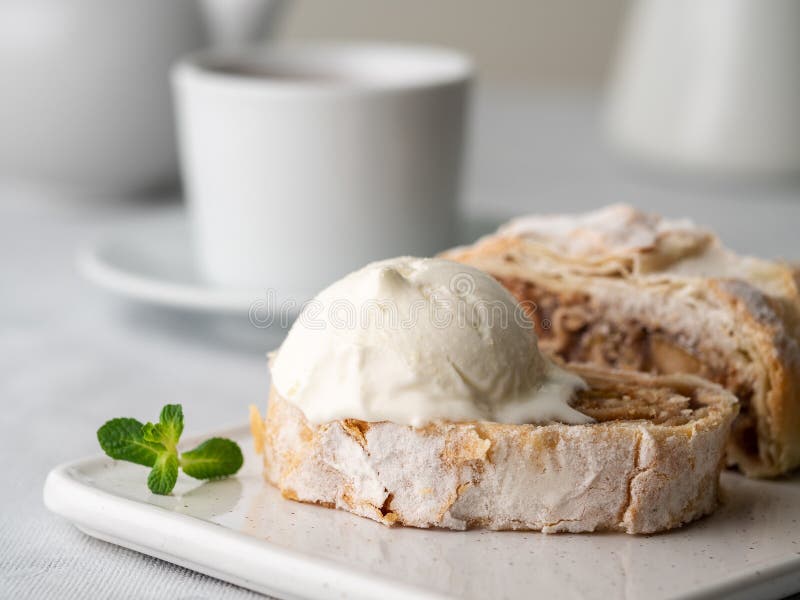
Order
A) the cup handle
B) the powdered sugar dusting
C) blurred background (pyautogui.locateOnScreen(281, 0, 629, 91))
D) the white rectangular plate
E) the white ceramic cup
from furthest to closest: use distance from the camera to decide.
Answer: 1. blurred background (pyautogui.locateOnScreen(281, 0, 629, 91))
2. the cup handle
3. the white ceramic cup
4. the powdered sugar dusting
5. the white rectangular plate

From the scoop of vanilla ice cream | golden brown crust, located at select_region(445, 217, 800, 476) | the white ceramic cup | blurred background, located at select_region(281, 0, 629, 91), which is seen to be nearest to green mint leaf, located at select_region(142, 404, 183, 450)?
the scoop of vanilla ice cream

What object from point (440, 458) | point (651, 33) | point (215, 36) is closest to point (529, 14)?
point (651, 33)

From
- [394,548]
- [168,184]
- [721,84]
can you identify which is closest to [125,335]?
[168,184]

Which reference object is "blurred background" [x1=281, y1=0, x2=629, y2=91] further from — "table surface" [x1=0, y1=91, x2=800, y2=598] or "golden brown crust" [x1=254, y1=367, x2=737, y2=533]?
"golden brown crust" [x1=254, y1=367, x2=737, y2=533]

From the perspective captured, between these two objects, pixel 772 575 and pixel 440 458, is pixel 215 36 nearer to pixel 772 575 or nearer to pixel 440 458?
pixel 440 458

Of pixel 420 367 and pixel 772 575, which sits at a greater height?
pixel 420 367

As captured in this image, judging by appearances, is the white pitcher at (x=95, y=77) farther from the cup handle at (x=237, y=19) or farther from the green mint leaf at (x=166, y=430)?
the green mint leaf at (x=166, y=430)
